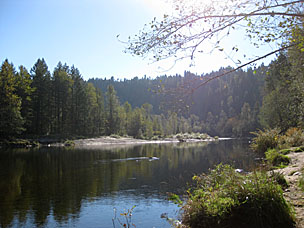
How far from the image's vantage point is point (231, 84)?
158000 mm

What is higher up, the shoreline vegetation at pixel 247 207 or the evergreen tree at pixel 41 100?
the evergreen tree at pixel 41 100

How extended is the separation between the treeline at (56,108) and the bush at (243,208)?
1726 inches

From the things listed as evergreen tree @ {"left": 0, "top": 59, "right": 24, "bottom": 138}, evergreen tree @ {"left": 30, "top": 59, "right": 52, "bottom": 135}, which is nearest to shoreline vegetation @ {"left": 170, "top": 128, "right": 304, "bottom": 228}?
evergreen tree @ {"left": 0, "top": 59, "right": 24, "bottom": 138}

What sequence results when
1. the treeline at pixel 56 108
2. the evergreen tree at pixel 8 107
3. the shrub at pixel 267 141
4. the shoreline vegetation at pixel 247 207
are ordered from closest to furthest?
the shoreline vegetation at pixel 247 207 → the shrub at pixel 267 141 → the evergreen tree at pixel 8 107 → the treeline at pixel 56 108

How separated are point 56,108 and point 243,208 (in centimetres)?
5990

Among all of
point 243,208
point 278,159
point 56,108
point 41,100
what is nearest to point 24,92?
point 41,100

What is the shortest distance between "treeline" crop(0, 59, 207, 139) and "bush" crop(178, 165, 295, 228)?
1726 inches

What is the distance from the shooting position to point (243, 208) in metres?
5.21

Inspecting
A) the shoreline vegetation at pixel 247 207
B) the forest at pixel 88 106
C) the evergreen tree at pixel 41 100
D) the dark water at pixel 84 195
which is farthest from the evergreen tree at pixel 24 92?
the shoreline vegetation at pixel 247 207

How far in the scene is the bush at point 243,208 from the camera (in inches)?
193

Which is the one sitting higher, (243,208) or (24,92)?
(24,92)

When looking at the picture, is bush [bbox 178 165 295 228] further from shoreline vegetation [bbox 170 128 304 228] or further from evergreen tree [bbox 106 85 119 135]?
evergreen tree [bbox 106 85 119 135]

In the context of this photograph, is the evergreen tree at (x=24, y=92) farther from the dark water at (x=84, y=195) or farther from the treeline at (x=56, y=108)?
the dark water at (x=84, y=195)

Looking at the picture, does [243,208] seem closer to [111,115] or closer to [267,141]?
[267,141]
